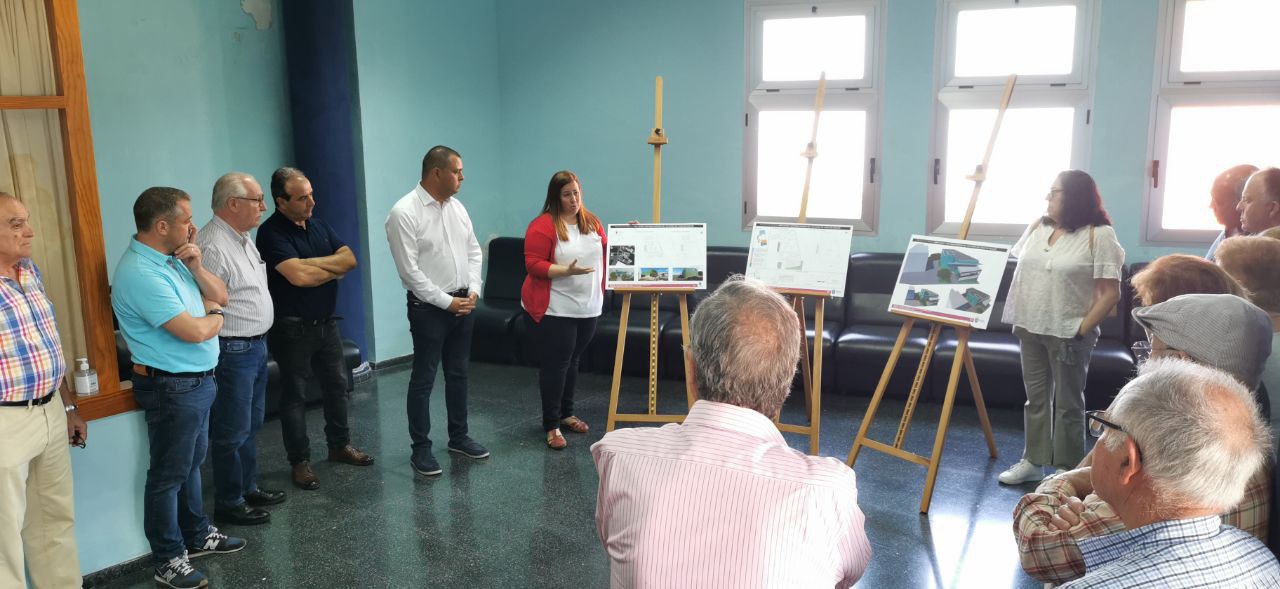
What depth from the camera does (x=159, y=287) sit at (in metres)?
2.97

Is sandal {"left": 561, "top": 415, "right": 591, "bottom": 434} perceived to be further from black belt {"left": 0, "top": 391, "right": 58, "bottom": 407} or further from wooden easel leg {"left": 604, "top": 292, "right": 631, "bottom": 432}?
black belt {"left": 0, "top": 391, "right": 58, "bottom": 407}

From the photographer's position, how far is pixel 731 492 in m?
1.49

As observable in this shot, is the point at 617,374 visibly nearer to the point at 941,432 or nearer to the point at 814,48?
the point at 941,432

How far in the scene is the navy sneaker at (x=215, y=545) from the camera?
3375 millimetres

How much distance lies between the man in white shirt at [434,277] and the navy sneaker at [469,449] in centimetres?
19

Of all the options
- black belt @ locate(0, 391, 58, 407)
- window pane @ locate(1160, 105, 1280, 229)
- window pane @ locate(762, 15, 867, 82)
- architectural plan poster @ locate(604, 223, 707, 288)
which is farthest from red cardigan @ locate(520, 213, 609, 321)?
window pane @ locate(1160, 105, 1280, 229)

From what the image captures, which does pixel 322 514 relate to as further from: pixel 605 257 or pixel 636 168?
pixel 636 168

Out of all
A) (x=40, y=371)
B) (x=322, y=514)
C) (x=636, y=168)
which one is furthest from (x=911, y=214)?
(x=40, y=371)

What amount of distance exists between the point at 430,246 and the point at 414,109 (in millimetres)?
2615

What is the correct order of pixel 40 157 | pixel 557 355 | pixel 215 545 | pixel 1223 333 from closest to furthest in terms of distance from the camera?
pixel 1223 333, pixel 40 157, pixel 215 545, pixel 557 355

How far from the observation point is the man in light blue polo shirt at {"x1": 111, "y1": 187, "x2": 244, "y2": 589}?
300 cm

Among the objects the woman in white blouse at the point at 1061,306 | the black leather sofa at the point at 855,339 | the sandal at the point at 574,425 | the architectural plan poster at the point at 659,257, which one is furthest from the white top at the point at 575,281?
the woman in white blouse at the point at 1061,306

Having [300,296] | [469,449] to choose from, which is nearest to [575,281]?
[469,449]

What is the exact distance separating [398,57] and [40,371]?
13.4 feet
